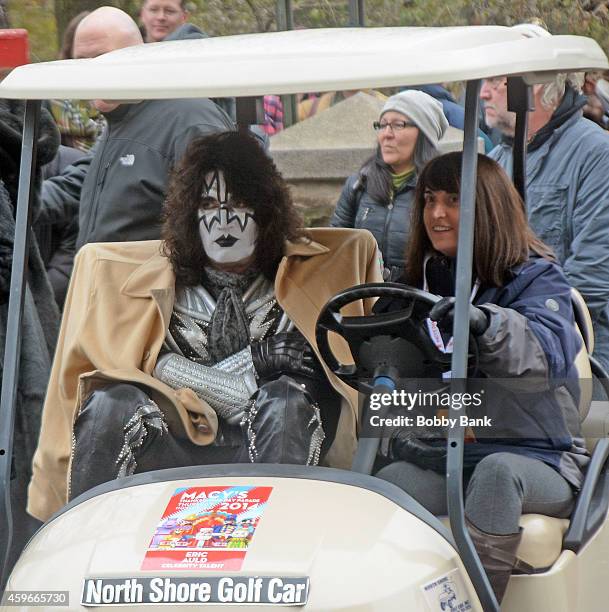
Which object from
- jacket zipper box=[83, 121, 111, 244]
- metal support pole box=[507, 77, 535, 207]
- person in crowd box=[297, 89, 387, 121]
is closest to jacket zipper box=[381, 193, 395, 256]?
metal support pole box=[507, 77, 535, 207]

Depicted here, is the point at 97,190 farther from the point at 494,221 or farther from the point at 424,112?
the point at 494,221

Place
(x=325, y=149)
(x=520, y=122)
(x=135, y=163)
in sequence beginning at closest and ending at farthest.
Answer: (x=520, y=122)
(x=135, y=163)
(x=325, y=149)

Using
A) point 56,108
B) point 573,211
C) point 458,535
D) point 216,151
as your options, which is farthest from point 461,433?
point 56,108

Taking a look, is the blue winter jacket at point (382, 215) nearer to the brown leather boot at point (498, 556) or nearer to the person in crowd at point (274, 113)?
the brown leather boot at point (498, 556)

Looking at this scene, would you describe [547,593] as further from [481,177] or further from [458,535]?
[481,177]

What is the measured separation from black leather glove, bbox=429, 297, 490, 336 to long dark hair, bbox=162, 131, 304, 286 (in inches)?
30.7

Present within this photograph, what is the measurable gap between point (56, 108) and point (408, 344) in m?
3.34

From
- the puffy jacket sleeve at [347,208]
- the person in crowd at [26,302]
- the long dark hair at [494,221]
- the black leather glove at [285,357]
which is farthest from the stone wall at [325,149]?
the long dark hair at [494,221]

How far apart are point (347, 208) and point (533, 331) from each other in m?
2.05

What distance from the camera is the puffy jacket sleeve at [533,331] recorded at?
9.45ft

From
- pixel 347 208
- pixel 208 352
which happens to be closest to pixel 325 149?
pixel 347 208

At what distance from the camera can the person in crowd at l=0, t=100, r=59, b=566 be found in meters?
4.00

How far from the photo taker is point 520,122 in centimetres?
386

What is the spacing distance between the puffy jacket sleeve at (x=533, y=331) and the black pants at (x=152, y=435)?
1.53 feet
